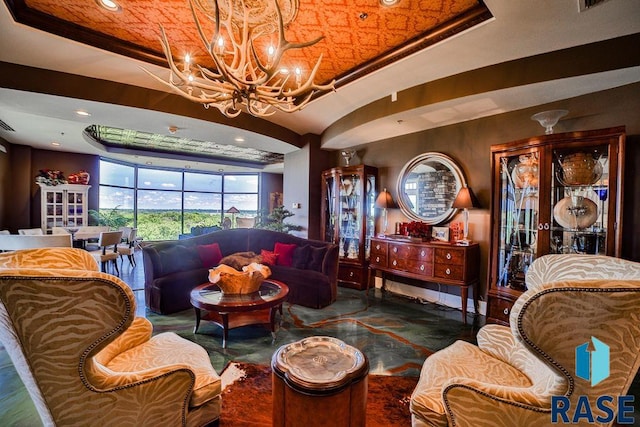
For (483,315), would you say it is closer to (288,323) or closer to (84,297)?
(288,323)

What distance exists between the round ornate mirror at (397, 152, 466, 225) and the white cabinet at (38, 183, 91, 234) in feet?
24.1

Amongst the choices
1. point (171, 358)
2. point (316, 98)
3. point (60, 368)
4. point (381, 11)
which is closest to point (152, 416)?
point (171, 358)

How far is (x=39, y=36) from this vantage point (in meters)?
2.38

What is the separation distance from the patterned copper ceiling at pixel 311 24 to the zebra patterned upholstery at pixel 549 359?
2064mm

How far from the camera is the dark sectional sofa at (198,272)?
3.44 metres

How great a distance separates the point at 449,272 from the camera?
10.9 ft

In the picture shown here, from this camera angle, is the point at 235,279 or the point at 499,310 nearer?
the point at 235,279

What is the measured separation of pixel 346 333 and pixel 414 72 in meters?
2.88

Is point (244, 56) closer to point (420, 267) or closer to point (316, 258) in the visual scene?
point (316, 258)

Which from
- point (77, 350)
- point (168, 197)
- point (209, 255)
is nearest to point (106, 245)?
point (209, 255)

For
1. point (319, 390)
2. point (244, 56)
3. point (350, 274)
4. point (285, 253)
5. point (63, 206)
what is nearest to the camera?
point (319, 390)

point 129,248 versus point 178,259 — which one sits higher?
point 178,259

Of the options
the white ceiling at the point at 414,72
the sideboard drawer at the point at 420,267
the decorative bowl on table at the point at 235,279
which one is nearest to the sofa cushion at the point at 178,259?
the decorative bowl on table at the point at 235,279

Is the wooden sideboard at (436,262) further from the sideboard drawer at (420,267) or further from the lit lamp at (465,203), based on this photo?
the lit lamp at (465,203)
